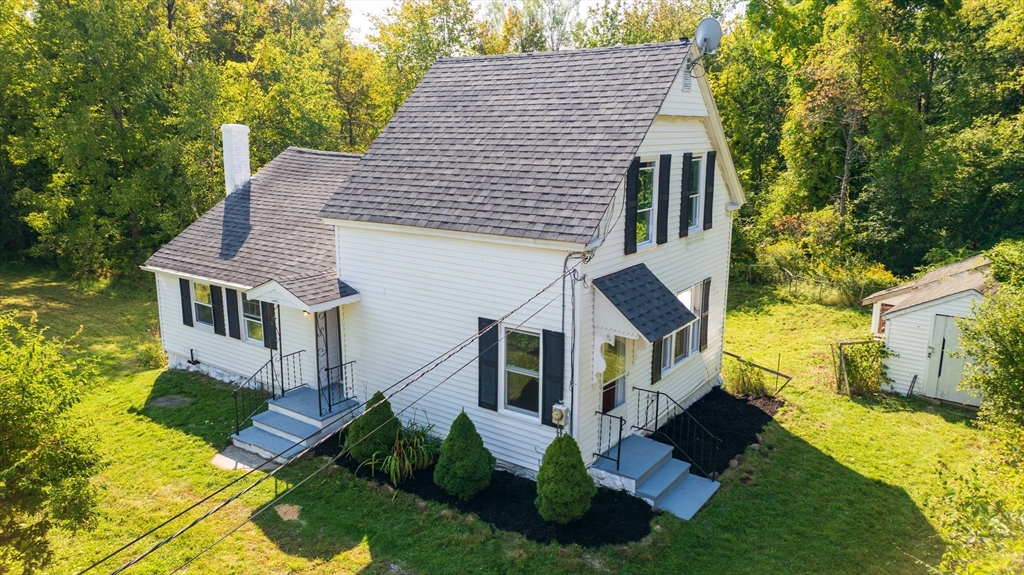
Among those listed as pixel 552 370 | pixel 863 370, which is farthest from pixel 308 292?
pixel 863 370

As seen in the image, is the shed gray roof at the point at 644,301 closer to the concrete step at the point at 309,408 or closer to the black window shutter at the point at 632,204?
the black window shutter at the point at 632,204

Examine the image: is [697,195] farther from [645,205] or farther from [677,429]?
[677,429]

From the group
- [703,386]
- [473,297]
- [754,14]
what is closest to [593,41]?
→ [754,14]

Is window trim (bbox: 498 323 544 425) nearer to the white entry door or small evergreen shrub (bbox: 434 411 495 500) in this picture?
small evergreen shrub (bbox: 434 411 495 500)

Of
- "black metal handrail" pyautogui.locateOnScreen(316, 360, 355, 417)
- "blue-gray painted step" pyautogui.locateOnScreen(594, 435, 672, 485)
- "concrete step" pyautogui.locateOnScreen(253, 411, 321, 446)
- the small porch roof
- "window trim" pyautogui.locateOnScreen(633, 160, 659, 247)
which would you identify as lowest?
"concrete step" pyautogui.locateOnScreen(253, 411, 321, 446)

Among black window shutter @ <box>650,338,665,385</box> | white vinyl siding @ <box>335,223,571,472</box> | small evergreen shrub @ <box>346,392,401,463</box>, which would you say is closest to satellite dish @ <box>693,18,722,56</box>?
white vinyl siding @ <box>335,223,571,472</box>

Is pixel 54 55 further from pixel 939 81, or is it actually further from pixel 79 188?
pixel 939 81

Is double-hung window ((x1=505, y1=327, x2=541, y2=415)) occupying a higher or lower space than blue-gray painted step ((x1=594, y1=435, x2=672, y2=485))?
higher

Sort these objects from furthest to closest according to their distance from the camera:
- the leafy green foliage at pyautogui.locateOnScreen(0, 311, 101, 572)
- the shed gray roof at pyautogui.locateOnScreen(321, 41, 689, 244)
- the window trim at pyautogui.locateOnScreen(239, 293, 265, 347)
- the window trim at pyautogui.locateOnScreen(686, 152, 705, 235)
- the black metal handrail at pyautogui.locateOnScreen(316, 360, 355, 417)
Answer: the window trim at pyautogui.locateOnScreen(239, 293, 265, 347)
the window trim at pyautogui.locateOnScreen(686, 152, 705, 235)
the black metal handrail at pyautogui.locateOnScreen(316, 360, 355, 417)
the shed gray roof at pyautogui.locateOnScreen(321, 41, 689, 244)
the leafy green foliage at pyautogui.locateOnScreen(0, 311, 101, 572)
